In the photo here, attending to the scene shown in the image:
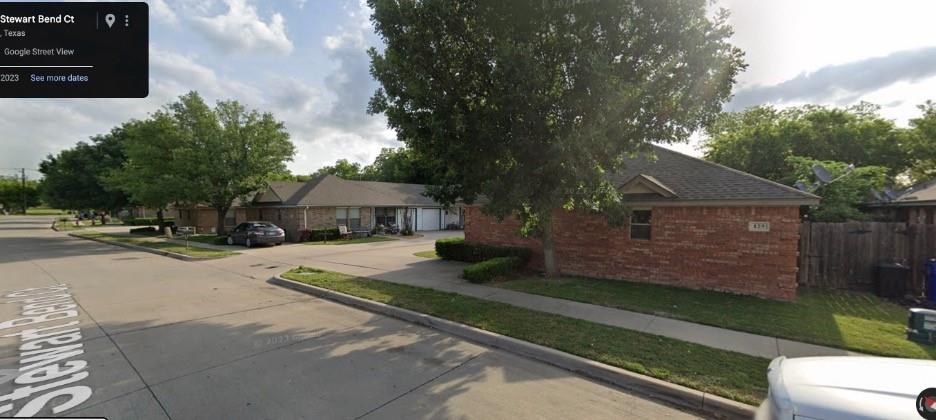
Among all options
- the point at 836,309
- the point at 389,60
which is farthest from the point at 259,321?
Result: the point at 836,309

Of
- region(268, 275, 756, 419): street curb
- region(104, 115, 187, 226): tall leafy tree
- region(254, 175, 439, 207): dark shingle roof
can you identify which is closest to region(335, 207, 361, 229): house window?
region(254, 175, 439, 207): dark shingle roof

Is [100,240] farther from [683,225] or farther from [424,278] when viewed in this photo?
[683,225]

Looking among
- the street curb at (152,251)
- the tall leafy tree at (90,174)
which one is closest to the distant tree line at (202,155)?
the street curb at (152,251)

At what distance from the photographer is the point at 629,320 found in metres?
6.54

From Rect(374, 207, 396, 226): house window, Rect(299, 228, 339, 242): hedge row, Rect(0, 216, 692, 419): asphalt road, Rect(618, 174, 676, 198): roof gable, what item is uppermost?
Rect(618, 174, 676, 198): roof gable

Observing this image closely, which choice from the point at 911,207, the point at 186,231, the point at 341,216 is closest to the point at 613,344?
the point at 911,207

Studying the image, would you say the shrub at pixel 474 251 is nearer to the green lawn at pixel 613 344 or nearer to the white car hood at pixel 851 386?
the green lawn at pixel 613 344

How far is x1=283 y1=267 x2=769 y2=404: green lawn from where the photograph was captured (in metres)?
4.18

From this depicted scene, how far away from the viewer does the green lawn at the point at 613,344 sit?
4180mm

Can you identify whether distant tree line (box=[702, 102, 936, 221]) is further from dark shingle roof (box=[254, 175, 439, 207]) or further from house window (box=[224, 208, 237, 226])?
house window (box=[224, 208, 237, 226])

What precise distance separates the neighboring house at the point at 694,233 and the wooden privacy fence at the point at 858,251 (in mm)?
2046

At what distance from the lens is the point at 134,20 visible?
16.0 feet
